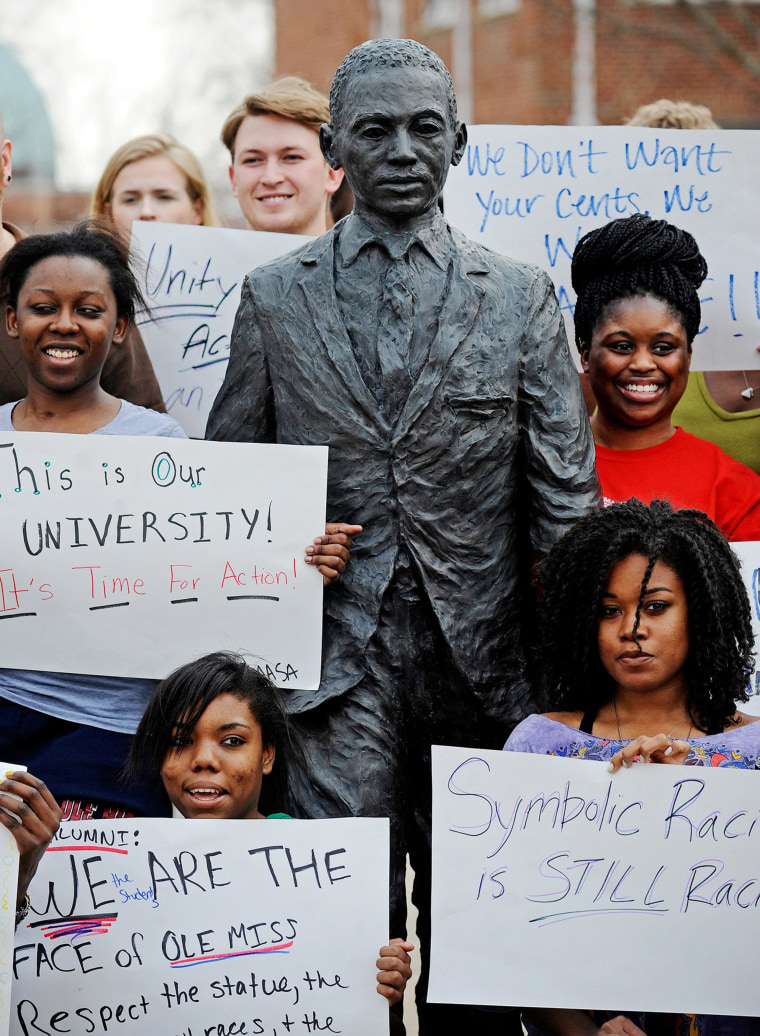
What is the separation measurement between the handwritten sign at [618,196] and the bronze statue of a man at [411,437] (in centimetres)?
116

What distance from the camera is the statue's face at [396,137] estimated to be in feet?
12.7

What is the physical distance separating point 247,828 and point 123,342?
1701 mm

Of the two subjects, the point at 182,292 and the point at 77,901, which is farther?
the point at 182,292

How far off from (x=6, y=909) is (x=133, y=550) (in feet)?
3.26

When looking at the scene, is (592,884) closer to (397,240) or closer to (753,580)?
(753,580)

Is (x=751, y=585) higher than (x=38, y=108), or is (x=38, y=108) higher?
(x=38, y=108)

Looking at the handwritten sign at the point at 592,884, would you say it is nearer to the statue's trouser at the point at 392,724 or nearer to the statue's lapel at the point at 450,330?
the statue's trouser at the point at 392,724

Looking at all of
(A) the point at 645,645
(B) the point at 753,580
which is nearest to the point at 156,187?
(B) the point at 753,580

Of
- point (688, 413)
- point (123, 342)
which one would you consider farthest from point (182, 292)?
point (688, 413)

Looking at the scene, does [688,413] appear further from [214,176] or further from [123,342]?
[214,176]

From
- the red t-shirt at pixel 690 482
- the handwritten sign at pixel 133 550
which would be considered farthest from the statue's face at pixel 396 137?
the red t-shirt at pixel 690 482

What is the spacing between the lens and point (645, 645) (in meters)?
3.79

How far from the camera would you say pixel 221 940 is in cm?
369

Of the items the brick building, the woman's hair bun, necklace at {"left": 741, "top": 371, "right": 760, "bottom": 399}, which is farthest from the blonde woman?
the brick building
